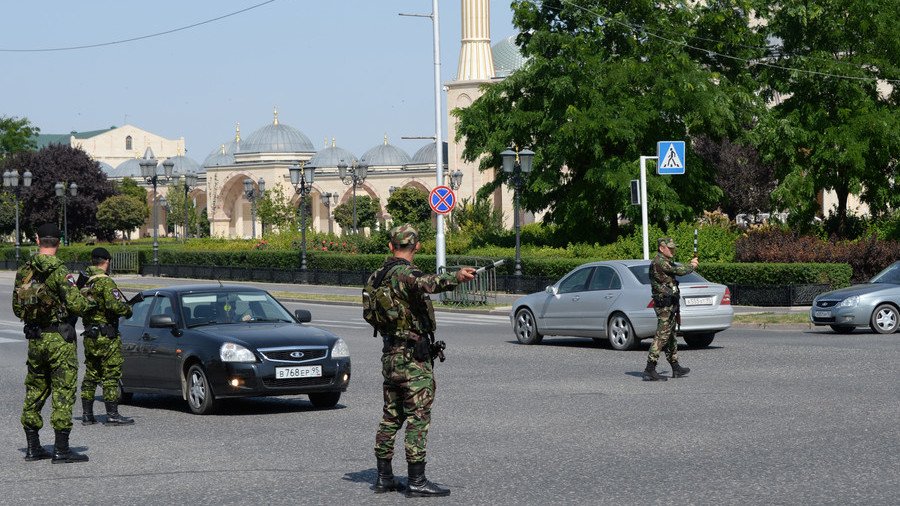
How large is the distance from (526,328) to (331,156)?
414 feet

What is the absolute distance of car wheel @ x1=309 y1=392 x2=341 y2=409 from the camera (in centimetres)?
1434

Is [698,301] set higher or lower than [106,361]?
higher

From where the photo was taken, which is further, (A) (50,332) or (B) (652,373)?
(B) (652,373)

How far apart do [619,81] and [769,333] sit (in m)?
17.4

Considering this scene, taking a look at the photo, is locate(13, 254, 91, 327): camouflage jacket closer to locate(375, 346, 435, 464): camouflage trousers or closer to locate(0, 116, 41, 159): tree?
locate(375, 346, 435, 464): camouflage trousers

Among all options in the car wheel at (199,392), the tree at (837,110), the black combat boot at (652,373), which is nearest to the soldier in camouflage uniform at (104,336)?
the car wheel at (199,392)

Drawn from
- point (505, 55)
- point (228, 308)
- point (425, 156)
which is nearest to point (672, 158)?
point (228, 308)

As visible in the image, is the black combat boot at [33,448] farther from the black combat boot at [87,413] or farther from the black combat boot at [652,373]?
the black combat boot at [652,373]

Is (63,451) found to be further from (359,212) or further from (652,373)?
(359,212)

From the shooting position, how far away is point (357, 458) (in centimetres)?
1058

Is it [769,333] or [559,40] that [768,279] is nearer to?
[769,333]

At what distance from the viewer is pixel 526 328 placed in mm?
22922

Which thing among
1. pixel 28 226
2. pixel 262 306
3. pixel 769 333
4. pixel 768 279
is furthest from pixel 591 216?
pixel 28 226

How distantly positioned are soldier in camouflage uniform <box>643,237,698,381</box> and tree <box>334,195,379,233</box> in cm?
→ 10982
